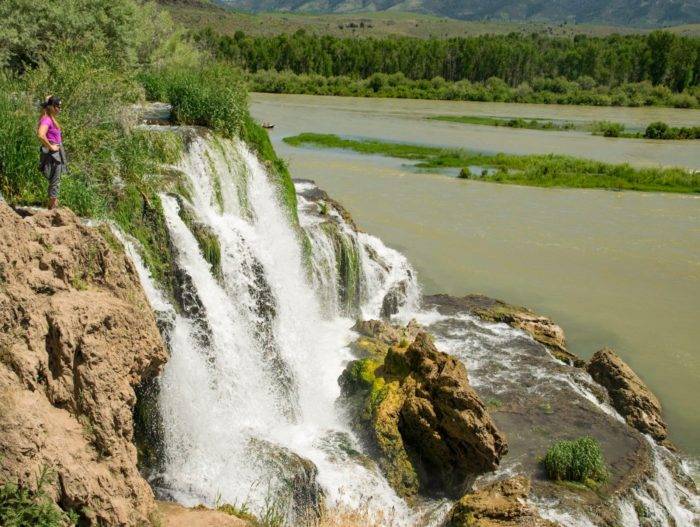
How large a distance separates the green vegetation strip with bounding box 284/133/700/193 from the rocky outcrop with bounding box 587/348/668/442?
70.5 feet

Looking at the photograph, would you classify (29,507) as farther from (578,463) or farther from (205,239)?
(578,463)

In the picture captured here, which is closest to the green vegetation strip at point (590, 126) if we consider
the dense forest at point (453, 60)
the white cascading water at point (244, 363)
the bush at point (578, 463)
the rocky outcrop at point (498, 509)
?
the dense forest at point (453, 60)

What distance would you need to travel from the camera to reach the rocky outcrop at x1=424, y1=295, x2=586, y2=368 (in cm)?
1565

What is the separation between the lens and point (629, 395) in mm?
13703

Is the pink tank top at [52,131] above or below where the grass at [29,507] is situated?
above

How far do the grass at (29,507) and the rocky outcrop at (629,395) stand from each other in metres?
11.0

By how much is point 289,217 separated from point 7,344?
10.2 meters

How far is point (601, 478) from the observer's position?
10578mm

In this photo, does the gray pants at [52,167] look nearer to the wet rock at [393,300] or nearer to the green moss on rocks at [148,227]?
the green moss on rocks at [148,227]

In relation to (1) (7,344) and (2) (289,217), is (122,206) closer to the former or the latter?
(1) (7,344)

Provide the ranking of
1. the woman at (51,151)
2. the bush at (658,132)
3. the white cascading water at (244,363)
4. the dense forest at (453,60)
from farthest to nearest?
the dense forest at (453,60), the bush at (658,132), the white cascading water at (244,363), the woman at (51,151)

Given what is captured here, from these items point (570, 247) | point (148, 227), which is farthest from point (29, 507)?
point (570, 247)

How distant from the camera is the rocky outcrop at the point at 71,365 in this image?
592 centimetres

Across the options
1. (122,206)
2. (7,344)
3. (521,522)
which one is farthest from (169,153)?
(521,522)
